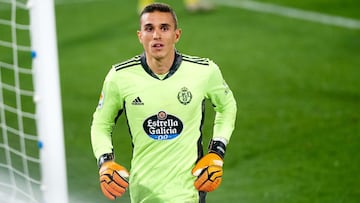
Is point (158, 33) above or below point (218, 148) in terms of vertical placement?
above

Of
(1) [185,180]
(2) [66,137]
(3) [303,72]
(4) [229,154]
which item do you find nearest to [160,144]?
(1) [185,180]

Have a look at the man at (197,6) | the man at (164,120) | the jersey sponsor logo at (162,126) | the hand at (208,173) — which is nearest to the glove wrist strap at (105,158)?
the man at (164,120)

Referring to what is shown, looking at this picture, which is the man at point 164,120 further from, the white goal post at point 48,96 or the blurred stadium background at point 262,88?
the blurred stadium background at point 262,88

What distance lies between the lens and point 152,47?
214 inches

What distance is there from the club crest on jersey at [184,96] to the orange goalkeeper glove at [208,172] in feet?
1.17

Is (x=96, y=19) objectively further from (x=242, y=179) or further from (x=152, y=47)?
(x=152, y=47)

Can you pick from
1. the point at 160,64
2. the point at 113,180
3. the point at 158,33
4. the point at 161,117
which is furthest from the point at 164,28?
the point at 113,180

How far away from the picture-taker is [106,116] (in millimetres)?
5641

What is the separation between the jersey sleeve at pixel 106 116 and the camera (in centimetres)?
561

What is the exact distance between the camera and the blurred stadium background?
8898 millimetres

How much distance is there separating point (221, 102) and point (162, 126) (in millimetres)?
431

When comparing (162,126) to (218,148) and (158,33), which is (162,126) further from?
(158,33)

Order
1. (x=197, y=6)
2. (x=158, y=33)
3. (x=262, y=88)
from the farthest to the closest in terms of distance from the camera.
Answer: (x=197, y=6)
(x=262, y=88)
(x=158, y=33)

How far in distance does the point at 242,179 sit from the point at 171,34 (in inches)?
147
